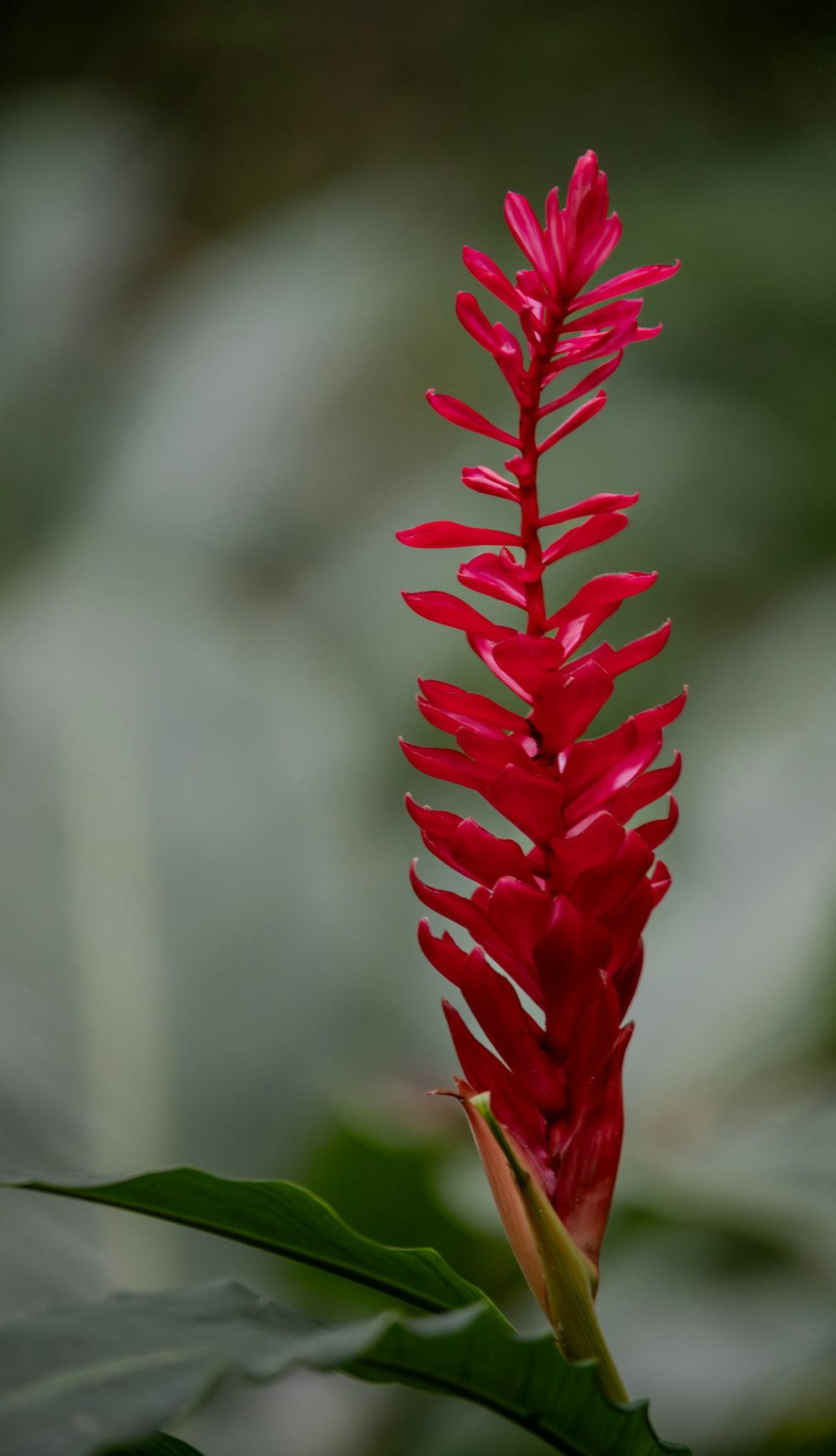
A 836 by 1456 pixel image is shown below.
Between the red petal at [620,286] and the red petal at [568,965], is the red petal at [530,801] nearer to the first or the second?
the red petal at [568,965]

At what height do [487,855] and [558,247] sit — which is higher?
[558,247]

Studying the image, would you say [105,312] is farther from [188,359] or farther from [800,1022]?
[800,1022]

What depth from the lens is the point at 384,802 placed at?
1.55 m

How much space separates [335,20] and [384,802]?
1533 millimetres

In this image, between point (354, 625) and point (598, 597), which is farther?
point (354, 625)

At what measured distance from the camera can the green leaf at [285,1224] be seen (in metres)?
0.32

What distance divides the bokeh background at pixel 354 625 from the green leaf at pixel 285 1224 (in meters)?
0.39

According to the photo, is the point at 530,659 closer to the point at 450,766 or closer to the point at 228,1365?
the point at 450,766

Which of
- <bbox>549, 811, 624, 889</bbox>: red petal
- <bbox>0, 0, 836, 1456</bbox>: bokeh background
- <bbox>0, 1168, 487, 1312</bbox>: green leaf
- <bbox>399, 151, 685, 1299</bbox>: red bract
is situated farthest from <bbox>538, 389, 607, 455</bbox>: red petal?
<bbox>0, 0, 836, 1456</bbox>: bokeh background

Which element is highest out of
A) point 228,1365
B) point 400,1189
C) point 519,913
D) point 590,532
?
point 590,532

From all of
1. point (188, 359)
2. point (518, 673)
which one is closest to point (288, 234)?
point (188, 359)

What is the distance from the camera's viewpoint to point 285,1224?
0.34m

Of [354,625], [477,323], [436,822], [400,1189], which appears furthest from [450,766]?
[354,625]

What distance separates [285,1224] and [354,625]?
1474 millimetres
